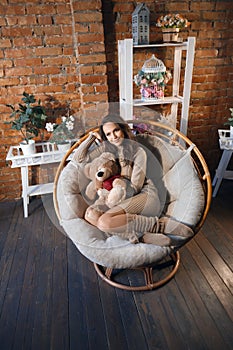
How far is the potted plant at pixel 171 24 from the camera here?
74.2 inches

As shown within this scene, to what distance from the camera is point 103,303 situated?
4.70ft

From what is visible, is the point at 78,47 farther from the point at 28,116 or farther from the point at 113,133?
the point at 113,133

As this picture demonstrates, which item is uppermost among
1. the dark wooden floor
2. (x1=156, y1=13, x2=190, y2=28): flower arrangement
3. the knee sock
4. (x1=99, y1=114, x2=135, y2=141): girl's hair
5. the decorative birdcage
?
(x1=156, y1=13, x2=190, y2=28): flower arrangement

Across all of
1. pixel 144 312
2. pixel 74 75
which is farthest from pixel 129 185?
pixel 74 75

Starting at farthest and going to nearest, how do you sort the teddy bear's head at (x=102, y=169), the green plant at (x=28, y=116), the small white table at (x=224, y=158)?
the small white table at (x=224, y=158) → the green plant at (x=28, y=116) → the teddy bear's head at (x=102, y=169)

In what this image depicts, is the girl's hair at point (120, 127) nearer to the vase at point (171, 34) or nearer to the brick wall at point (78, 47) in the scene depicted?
the brick wall at point (78, 47)

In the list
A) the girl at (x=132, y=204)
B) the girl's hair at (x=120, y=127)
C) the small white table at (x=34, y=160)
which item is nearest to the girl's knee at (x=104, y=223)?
the girl at (x=132, y=204)

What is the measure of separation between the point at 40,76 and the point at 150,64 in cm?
88

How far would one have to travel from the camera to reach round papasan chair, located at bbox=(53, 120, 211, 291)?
4.19ft

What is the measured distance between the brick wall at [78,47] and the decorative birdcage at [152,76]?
27cm

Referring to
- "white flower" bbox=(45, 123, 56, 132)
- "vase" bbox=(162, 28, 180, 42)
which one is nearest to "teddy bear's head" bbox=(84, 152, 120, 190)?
"white flower" bbox=(45, 123, 56, 132)

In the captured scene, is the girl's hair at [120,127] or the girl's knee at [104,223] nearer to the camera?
the girl's knee at [104,223]

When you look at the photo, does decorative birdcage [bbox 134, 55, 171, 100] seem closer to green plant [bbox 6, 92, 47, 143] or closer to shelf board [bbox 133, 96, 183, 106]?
shelf board [bbox 133, 96, 183, 106]

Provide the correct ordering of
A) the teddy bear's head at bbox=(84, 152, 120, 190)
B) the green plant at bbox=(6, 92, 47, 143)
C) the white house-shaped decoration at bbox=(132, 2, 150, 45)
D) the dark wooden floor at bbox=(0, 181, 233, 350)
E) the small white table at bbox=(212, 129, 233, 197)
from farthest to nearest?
the small white table at bbox=(212, 129, 233, 197) → the green plant at bbox=(6, 92, 47, 143) → the white house-shaped decoration at bbox=(132, 2, 150, 45) → the teddy bear's head at bbox=(84, 152, 120, 190) → the dark wooden floor at bbox=(0, 181, 233, 350)
